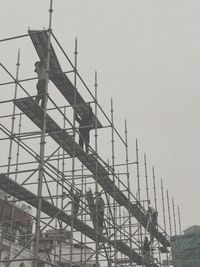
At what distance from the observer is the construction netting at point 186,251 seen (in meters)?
29.2

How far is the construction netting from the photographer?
1149 inches

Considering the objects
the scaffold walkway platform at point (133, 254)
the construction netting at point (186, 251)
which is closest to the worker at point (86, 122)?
the scaffold walkway platform at point (133, 254)

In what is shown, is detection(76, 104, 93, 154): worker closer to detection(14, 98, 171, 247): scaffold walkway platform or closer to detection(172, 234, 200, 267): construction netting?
detection(14, 98, 171, 247): scaffold walkway platform

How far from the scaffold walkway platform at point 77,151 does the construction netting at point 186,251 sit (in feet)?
23.4

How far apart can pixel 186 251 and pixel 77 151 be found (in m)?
15.9

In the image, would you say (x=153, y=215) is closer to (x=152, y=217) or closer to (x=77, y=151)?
(x=152, y=217)

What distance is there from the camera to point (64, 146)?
15844 mm

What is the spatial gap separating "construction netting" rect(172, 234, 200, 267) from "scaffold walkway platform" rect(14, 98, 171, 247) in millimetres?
7141

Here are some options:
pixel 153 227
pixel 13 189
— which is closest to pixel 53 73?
pixel 13 189

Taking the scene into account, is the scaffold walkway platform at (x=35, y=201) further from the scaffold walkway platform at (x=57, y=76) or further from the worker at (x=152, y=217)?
the worker at (x=152, y=217)

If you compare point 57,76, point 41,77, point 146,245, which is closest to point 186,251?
point 146,245

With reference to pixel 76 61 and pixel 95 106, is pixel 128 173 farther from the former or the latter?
pixel 76 61

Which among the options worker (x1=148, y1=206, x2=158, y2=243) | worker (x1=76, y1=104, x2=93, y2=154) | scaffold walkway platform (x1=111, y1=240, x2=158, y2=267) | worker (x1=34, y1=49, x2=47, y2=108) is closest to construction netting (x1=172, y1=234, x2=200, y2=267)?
scaffold walkway platform (x1=111, y1=240, x2=158, y2=267)

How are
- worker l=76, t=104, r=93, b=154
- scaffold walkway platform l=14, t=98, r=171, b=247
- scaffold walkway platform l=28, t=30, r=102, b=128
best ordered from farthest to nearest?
worker l=76, t=104, r=93, b=154 → scaffold walkway platform l=28, t=30, r=102, b=128 → scaffold walkway platform l=14, t=98, r=171, b=247
